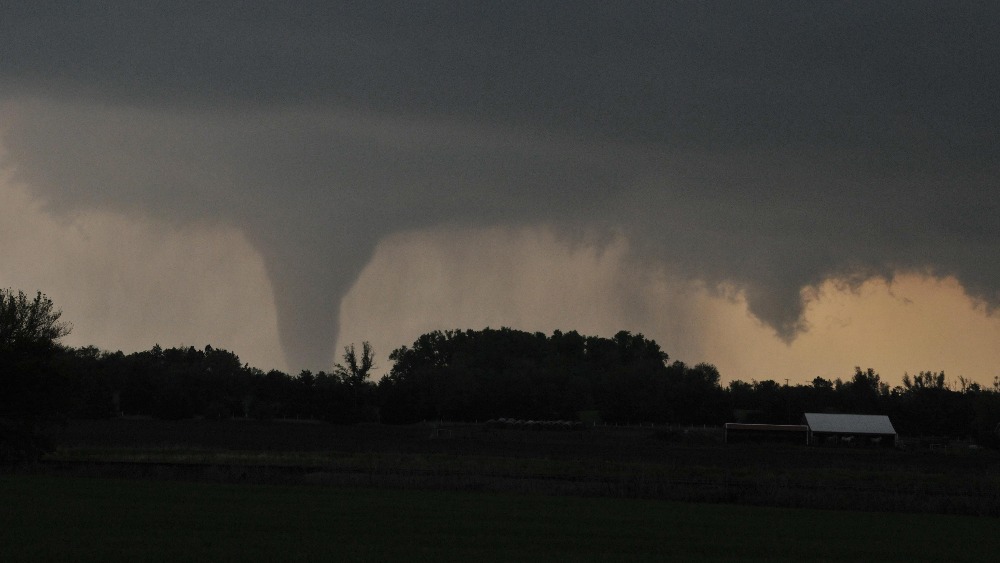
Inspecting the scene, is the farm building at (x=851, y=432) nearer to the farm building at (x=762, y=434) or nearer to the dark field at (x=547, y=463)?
the farm building at (x=762, y=434)

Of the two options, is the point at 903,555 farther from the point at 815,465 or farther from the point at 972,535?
the point at 815,465

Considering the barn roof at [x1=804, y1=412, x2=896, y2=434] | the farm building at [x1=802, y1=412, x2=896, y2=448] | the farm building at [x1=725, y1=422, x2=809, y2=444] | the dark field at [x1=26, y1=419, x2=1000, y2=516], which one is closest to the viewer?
the dark field at [x1=26, y1=419, x2=1000, y2=516]

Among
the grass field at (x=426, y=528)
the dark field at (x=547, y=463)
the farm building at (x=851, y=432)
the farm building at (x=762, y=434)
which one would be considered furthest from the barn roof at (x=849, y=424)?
the grass field at (x=426, y=528)

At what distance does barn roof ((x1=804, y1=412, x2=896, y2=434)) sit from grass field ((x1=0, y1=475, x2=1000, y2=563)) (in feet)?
295

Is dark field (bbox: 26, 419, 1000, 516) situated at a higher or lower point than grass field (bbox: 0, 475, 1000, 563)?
higher

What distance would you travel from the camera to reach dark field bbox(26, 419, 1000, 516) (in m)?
49.0

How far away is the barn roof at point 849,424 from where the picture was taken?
12962 cm

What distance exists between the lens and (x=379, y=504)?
39.9 metres

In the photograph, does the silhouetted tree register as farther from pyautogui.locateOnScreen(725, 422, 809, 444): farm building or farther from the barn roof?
the barn roof

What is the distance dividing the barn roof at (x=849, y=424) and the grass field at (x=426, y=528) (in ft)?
295

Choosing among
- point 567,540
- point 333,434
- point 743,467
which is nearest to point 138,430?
point 333,434

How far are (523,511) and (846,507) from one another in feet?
48.0

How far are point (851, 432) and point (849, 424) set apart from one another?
7.81 ft

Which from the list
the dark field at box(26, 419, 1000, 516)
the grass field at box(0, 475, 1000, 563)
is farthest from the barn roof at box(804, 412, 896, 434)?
the grass field at box(0, 475, 1000, 563)
